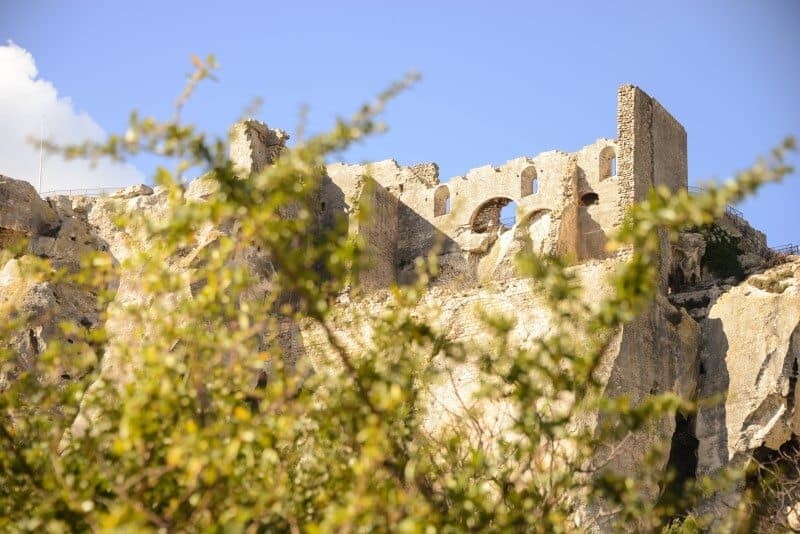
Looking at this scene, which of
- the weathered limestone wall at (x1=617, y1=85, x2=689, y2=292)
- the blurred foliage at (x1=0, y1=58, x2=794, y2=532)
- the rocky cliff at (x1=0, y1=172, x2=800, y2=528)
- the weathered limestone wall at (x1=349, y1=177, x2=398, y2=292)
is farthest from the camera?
the weathered limestone wall at (x1=349, y1=177, x2=398, y2=292)

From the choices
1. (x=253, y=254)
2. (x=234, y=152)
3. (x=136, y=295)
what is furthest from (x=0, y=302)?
(x=234, y=152)

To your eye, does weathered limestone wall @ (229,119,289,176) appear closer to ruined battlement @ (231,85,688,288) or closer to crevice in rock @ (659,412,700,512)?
ruined battlement @ (231,85,688,288)

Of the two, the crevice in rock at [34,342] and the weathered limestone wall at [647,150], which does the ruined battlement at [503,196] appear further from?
the crevice in rock at [34,342]

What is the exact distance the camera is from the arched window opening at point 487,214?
117ft

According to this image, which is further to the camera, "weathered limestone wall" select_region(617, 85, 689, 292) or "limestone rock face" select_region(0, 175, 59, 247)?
"weathered limestone wall" select_region(617, 85, 689, 292)

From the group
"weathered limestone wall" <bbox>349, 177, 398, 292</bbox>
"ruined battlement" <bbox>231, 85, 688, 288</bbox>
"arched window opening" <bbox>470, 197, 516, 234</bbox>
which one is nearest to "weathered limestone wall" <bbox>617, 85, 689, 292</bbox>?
"ruined battlement" <bbox>231, 85, 688, 288</bbox>

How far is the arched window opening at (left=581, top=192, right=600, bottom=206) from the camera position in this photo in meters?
33.2

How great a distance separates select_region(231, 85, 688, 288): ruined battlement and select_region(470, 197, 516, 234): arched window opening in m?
0.03

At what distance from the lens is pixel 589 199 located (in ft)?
109

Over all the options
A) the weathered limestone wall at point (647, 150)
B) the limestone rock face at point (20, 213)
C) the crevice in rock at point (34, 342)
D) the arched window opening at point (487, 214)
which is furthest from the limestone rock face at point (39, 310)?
the arched window opening at point (487, 214)

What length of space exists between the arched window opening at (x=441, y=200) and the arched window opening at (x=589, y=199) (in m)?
4.29

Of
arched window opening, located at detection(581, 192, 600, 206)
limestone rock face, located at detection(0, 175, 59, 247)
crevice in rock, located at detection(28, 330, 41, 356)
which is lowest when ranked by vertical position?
crevice in rock, located at detection(28, 330, 41, 356)

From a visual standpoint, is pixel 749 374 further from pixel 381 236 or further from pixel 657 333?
pixel 381 236

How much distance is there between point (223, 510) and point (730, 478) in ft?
14.6
